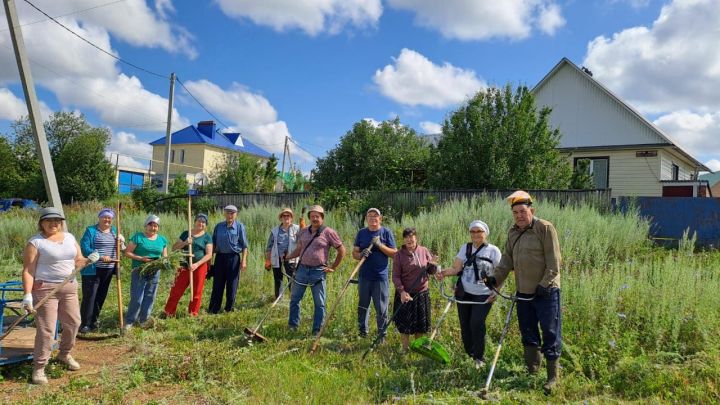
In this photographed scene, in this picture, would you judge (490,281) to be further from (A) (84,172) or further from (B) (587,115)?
(A) (84,172)

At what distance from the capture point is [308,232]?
6.10m

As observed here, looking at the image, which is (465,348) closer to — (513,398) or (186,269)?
(513,398)

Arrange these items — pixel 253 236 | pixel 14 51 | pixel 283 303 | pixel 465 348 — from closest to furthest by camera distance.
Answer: pixel 465 348
pixel 283 303
pixel 14 51
pixel 253 236

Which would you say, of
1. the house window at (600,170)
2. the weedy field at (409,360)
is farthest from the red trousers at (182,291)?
the house window at (600,170)

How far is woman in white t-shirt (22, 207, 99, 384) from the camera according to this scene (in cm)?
440

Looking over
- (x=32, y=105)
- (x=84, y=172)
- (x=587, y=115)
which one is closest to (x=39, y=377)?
(x=32, y=105)

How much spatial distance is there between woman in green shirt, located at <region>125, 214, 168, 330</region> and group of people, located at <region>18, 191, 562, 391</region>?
0.04 ft

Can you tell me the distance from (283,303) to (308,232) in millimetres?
1767

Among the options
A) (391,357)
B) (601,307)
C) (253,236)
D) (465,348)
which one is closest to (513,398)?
(465,348)

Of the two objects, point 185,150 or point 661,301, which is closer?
point 661,301

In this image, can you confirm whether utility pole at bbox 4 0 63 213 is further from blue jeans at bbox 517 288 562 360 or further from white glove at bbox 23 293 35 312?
blue jeans at bbox 517 288 562 360

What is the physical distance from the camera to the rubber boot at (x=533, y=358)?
4.39 metres

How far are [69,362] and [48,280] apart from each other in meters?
0.92

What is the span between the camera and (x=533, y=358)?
441 centimetres
